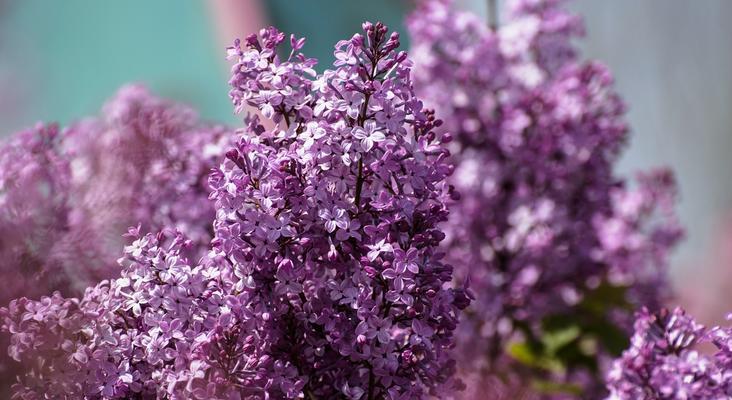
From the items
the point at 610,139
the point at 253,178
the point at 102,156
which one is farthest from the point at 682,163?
the point at 253,178

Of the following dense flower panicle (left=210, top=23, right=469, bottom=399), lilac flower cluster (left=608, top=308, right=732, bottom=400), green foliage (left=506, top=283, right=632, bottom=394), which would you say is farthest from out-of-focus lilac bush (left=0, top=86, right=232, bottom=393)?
green foliage (left=506, top=283, right=632, bottom=394)

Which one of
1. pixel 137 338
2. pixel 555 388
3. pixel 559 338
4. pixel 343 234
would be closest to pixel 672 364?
pixel 343 234

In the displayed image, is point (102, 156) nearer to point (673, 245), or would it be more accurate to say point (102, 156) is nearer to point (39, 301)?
point (39, 301)

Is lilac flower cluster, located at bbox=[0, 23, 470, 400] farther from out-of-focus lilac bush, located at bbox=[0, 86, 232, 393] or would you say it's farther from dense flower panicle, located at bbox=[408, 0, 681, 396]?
dense flower panicle, located at bbox=[408, 0, 681, 396]

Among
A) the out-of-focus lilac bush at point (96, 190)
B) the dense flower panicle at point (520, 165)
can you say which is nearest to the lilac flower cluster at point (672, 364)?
the out-of-focus lilac bush at point (96, 190)

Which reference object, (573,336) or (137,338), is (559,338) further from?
(137,338)

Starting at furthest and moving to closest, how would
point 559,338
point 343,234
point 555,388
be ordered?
point 559,338, point 555,388, point 343,234
